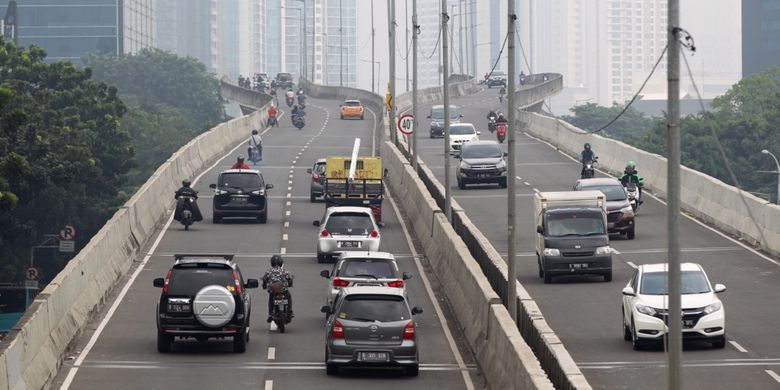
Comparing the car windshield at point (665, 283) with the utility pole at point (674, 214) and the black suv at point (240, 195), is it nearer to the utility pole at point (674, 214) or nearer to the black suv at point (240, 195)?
the utility pole at point (674, 214)

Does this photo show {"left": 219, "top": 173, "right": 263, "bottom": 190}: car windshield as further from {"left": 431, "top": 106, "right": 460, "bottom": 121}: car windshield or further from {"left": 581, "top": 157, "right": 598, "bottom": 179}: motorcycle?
{"left": 431, "top": 106, "right": 460, "bottom": 121}: car windshield

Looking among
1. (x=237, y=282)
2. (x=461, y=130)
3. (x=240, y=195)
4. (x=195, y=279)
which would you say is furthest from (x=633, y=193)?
(x=461, y=130)

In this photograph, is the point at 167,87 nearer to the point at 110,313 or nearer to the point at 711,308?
the point at 110,313

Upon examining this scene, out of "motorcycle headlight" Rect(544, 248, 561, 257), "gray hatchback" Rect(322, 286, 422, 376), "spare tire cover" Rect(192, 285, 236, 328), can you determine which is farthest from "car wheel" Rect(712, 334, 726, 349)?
"motorcycle headlight" Rect(544, 248, 561, 257)

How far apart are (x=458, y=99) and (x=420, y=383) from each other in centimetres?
10781

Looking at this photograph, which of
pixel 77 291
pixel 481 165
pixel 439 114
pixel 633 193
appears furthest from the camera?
pixel 439 114

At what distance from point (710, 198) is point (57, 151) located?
2448cm

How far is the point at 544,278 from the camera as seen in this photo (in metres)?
35.2

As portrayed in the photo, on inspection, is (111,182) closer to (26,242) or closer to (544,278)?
(26,242)

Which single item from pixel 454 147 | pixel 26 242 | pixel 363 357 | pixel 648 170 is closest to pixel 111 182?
pixel 26 242

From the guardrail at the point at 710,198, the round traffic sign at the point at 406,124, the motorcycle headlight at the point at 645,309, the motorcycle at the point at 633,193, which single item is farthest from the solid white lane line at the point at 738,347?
the round traffic sign at the point at 406,124

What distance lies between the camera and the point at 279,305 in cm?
2880

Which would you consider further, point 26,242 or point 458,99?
point 458,99

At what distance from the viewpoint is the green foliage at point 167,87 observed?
460 ft
